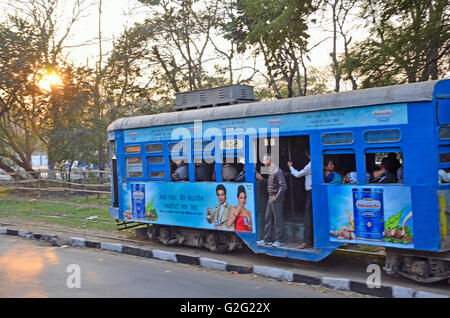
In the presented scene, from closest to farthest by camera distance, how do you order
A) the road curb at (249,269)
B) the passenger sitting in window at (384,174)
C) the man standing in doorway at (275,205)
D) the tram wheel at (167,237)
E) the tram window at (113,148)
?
the road curb at (249,269), the passenger sitting in window at (384,174), the man standing in doorway at (275,205), the tram wheel at (167,237), the tram window at (113,148)

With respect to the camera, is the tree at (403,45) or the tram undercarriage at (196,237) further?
the tree at (403,45)

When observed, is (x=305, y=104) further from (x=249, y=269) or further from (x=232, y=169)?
(x=249, y=269)

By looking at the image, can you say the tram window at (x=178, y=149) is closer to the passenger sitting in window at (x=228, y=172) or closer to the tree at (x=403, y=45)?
the passenger sitting in window at (x=228, y=172)

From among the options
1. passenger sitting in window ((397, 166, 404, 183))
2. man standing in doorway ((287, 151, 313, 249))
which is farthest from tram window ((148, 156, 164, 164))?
passenger sitting in window ((397, 166, 404, 183))

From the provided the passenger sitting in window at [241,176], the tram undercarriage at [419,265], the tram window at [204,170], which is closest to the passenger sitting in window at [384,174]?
the tram undercarriage at [419,265]

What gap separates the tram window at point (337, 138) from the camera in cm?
779

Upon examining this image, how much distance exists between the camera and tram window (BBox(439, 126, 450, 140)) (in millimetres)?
7023

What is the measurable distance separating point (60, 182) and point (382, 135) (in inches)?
748

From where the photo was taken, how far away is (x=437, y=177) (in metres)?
6.84

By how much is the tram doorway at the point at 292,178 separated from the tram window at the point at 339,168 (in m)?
1.07

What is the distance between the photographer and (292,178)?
9930mm
